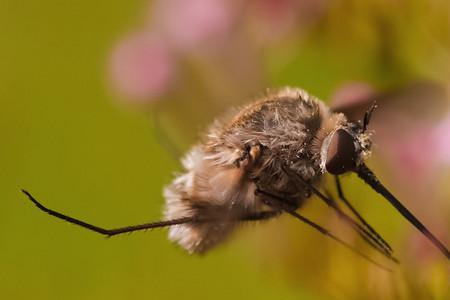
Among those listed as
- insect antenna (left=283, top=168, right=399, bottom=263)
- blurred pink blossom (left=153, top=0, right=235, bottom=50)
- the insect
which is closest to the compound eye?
the insect

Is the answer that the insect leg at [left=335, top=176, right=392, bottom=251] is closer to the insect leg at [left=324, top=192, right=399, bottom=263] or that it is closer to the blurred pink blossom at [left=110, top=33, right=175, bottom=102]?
the insect leg at [left=324, top=192, right=399, bottom=263]

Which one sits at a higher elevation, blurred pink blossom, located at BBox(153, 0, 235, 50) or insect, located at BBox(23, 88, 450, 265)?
blurred pink blossom, located at BBox(153, 0, 235, 50)

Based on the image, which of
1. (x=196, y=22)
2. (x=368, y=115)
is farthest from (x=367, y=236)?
(x=196, y=22)

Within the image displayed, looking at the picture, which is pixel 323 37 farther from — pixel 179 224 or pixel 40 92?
pixel 40 92

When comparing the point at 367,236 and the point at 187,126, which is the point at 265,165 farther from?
the point at 187,126

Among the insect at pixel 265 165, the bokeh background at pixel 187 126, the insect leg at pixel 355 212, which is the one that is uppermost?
the bokeh background at pixel 187 126

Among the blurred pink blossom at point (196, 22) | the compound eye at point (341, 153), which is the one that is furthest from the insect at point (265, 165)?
the blurred pink blossom at point (196, 22)

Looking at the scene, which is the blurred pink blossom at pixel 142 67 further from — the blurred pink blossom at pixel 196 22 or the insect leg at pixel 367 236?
the insect leg at pixel 367 236

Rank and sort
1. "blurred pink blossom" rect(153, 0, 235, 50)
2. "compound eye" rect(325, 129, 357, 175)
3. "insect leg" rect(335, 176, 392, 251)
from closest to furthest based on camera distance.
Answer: "compound eye" rect(325, 129, 357, 175), "insect leg" rect(335, 176, 392, 251), "blurred pink blossom" rect(153, 0, 235, 50)
